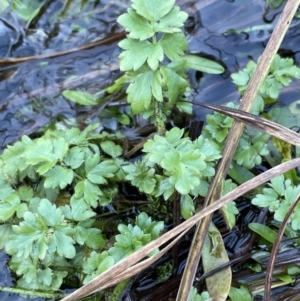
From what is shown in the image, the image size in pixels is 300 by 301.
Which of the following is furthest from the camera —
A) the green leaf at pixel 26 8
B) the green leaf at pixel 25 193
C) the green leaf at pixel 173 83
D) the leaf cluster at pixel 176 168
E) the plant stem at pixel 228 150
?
the green leaf at pixel 26 8

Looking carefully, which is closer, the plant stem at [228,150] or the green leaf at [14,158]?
the plant stem at [228,150]

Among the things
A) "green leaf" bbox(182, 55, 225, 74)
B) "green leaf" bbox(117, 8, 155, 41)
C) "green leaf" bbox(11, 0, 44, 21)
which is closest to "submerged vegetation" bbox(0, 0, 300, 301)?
"green leaf" bbox(117, 8, 155, 41)

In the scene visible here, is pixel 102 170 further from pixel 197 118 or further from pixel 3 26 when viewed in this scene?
pixel 3 26

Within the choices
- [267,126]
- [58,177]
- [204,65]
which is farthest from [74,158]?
[204,65]

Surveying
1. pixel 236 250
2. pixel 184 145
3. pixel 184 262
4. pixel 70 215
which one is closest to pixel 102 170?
pixel 70 215

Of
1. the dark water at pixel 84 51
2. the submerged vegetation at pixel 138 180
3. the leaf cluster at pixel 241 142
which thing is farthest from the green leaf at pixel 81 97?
the leaf cluster at pixel 241 142

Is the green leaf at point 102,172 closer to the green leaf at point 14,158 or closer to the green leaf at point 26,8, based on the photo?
the green leaf at point 14,158

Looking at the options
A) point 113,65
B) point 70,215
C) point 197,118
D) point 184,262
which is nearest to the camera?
point 70,215
